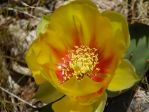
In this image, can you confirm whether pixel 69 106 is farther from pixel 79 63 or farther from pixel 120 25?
pixel 120 25

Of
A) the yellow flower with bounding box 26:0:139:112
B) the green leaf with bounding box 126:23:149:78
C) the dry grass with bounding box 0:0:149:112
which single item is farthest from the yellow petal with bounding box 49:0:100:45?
the dry grass with bounding box 0:0:149:112

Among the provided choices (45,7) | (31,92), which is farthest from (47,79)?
(45,7)

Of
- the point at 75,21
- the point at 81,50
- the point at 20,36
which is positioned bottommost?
the point at 20,36

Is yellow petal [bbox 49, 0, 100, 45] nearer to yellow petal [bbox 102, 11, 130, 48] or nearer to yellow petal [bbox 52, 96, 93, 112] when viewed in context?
yellow petal [bbox 102, 11, 130, 48]

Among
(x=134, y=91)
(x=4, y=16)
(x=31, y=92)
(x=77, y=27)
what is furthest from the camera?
(x=4, y=16)

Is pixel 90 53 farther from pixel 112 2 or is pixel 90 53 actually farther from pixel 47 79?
pixel 112 2

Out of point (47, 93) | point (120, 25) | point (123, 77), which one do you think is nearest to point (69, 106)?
point (47, 93)
